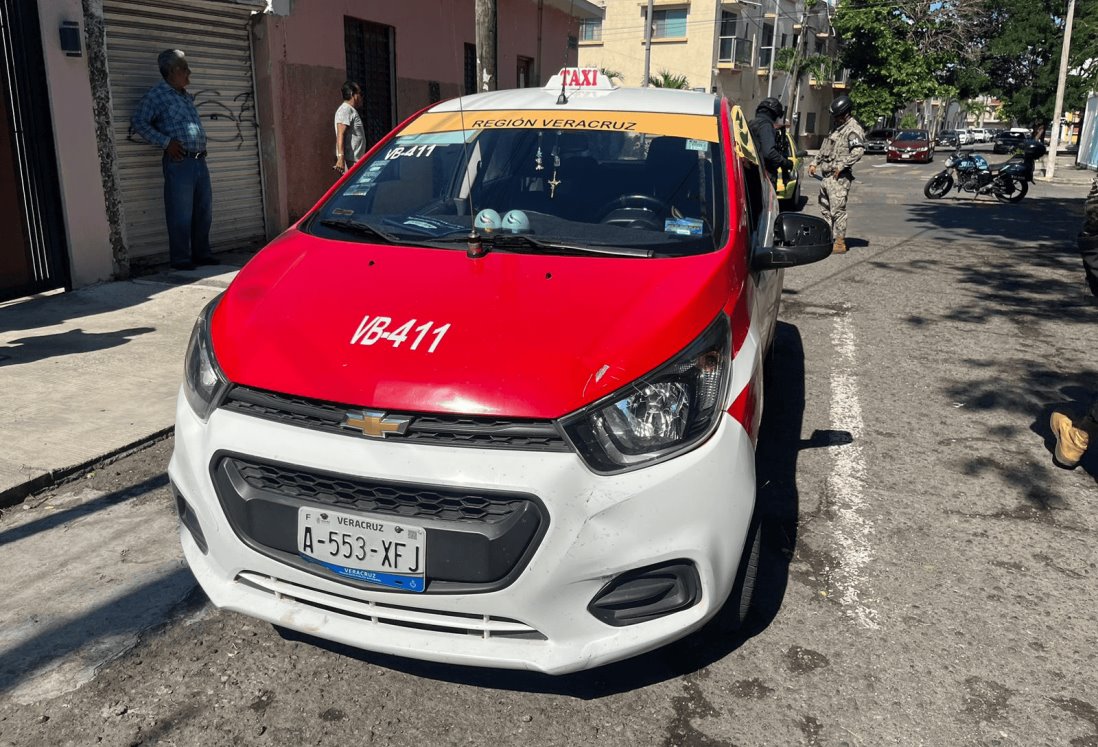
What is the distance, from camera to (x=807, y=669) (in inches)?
110

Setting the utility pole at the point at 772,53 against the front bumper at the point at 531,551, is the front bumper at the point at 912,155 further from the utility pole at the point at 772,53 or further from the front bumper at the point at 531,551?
the front bumper at the point at 531,551

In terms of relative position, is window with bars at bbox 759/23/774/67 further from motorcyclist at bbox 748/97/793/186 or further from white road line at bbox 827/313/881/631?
white road line at bbox 827/313/881/631

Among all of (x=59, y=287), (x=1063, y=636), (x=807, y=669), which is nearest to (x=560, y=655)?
(x=807, y=669)

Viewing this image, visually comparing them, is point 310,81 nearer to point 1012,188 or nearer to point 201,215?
point 201,215

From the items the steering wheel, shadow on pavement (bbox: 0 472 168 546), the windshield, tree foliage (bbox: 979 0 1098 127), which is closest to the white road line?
the windshield

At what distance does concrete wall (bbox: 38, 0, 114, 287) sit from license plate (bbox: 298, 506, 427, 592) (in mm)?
6243

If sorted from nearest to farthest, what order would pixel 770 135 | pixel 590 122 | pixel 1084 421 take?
pixel 590 122, pixel 1084 421, pixel 770 135

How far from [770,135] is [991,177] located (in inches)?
440

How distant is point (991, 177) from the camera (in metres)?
18.9

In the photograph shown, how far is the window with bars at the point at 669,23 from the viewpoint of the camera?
40.7 m

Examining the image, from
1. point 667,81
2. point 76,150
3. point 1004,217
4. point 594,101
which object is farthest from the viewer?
point 667,81

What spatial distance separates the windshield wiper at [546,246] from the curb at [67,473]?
5.82ft

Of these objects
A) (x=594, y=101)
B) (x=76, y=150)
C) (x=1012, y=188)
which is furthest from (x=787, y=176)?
(x=1012, y=188)

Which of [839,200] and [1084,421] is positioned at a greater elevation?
[839,200]
